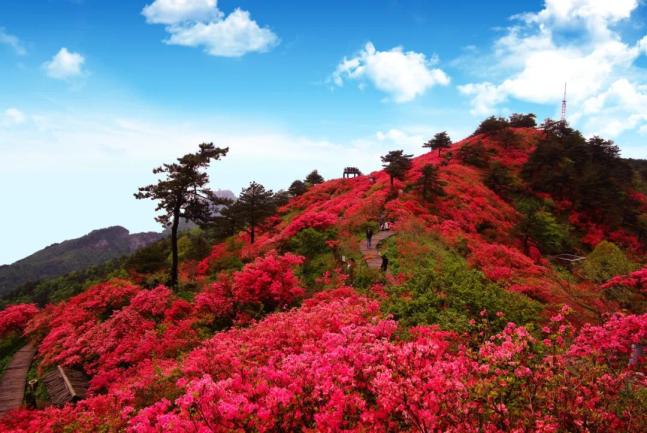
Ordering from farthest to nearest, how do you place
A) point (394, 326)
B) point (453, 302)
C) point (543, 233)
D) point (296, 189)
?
point (296, 189)
point (543, 233)
point (453, 302)
point (394, 326)

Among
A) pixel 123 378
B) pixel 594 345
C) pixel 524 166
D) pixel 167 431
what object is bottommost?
pixel 123 378

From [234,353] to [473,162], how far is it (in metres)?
41.2

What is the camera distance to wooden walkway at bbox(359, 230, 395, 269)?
1872cm

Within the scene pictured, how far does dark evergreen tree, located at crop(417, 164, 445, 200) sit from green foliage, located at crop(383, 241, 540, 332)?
16.9 meters

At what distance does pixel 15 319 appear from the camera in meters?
22.7

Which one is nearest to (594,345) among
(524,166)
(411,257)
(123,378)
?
(411,257)

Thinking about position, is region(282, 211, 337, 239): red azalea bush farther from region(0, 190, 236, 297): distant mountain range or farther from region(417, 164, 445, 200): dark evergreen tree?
region(0, 190, 236, 297): distant mountain range

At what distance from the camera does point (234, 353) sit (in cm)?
915

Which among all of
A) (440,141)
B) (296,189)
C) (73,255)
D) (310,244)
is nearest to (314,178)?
(296,189)

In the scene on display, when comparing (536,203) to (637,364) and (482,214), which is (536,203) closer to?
(482,214)

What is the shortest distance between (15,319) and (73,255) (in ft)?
348

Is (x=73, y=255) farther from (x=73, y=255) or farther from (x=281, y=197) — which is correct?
(x=281, y=197)

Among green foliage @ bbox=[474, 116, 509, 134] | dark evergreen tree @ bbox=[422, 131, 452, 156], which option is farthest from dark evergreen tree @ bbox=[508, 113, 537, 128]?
dark evergreen tree @ bbox=[422, 131, 452, 156]

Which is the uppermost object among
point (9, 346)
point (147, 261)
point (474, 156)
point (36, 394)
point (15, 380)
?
point (474, 156)
